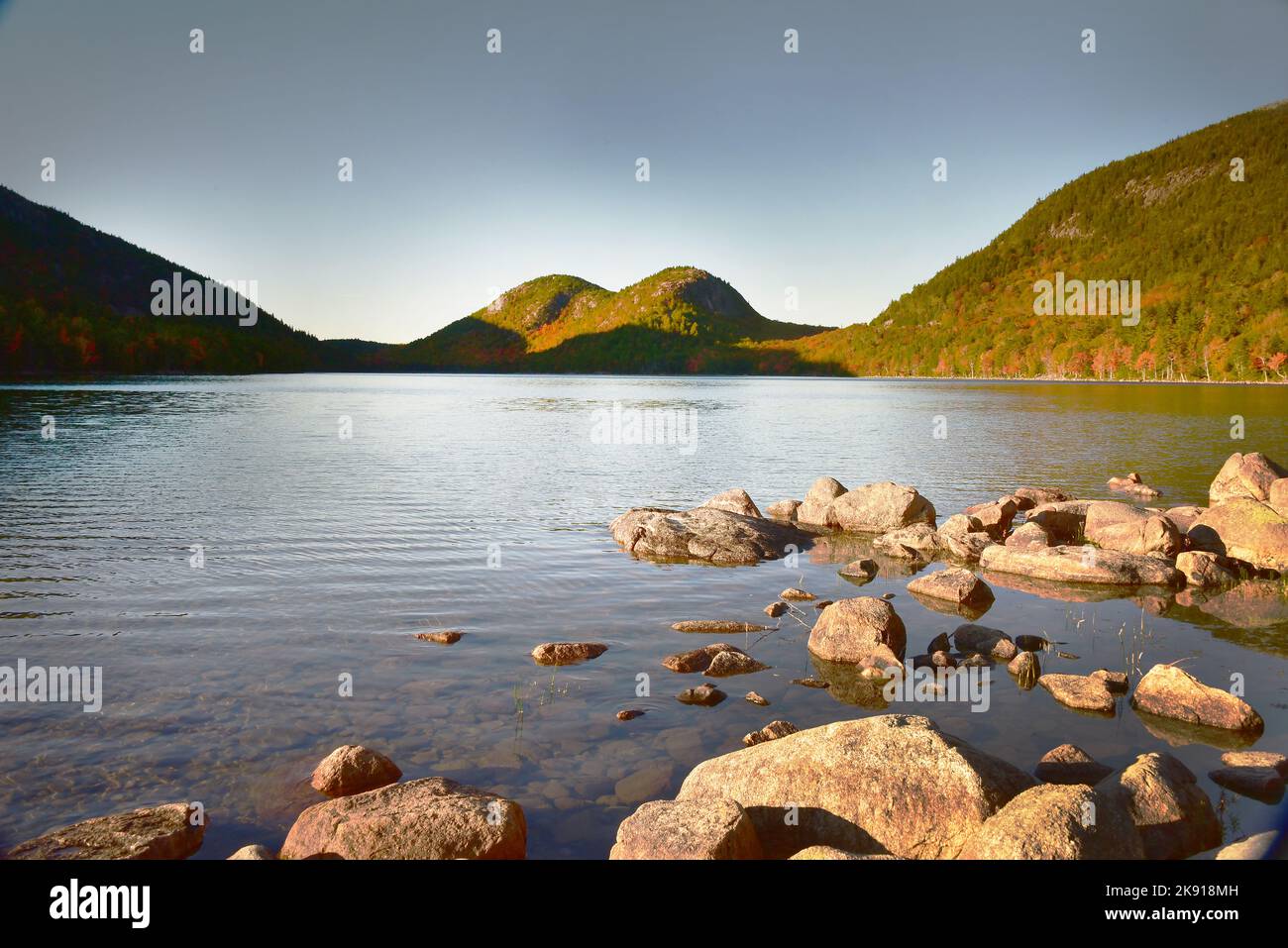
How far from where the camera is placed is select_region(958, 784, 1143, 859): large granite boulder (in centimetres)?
649

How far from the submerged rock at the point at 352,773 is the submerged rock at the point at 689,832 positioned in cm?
315

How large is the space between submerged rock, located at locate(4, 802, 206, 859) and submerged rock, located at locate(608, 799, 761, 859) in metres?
4.30

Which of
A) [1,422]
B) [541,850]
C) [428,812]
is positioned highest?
[1,422]

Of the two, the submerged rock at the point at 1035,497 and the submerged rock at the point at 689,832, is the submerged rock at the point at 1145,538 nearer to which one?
the submerged rock at the point at 1035,497

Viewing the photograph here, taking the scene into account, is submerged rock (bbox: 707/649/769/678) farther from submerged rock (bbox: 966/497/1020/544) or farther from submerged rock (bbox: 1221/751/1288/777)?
submerged rock (bbox: 966/497/1020/544)

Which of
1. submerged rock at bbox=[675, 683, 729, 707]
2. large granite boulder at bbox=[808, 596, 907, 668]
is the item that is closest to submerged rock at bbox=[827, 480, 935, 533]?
large granite boulder at bbox=[808, 596, 907, 668]
